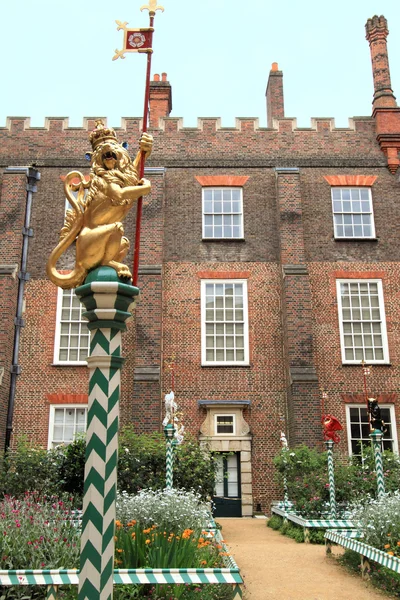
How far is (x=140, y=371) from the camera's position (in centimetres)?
1772

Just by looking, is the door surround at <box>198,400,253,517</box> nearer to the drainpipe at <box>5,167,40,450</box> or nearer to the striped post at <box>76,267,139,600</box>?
the drainpipe at <box>5,167,40,450</box>

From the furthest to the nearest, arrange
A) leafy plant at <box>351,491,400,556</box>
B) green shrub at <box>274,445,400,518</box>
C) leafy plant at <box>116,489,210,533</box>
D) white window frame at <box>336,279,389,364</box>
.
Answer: white window frame at <box>336,279,389,364</box>
green shrub at <box>274,445,400,518</box>
leafy plant at <box>351,491,400,556</box>
leafy plant at <box>116,489,210,533</box>

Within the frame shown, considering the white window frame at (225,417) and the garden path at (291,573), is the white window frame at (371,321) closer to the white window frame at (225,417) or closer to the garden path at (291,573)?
the white window frame at (225,417)

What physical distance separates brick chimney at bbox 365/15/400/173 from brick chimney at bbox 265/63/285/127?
12.5 ft

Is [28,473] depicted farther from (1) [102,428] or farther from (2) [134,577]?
(1) [102,428]

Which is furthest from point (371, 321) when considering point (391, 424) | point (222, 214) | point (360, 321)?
point (222, 214)

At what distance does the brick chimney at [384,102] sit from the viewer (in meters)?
20.4

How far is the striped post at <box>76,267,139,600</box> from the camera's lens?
141 inches

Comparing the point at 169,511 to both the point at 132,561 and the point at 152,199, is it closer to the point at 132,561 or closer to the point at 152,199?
the point at 132,561

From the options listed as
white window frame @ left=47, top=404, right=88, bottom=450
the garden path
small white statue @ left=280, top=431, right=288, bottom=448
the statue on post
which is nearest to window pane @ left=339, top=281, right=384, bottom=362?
small white statue @ left=280, top=431, right=288, bottom=448

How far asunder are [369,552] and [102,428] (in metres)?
5.85

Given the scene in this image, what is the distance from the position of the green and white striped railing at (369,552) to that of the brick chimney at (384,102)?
14.6 meters

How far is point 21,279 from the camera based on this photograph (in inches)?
754

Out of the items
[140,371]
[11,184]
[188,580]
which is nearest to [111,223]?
[188,580]
